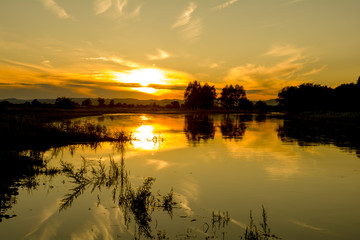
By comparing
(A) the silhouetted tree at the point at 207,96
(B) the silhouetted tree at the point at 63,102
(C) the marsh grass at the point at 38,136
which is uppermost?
(A) the silhouetted tree at the point at 207,96

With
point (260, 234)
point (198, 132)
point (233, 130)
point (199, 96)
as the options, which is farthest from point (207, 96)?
point (260, 234)

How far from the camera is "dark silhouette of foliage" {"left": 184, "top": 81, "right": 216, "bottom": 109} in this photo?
7151 inches

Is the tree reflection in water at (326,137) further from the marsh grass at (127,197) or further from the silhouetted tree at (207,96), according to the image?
the silhouetted tree at (207,96)

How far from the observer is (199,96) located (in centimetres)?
18112

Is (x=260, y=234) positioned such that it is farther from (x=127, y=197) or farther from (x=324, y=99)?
(x=324, y=99)

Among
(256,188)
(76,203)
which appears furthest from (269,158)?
(76,203)

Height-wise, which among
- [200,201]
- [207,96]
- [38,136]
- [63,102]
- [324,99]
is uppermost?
[207,96]

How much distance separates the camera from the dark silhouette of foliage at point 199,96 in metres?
182

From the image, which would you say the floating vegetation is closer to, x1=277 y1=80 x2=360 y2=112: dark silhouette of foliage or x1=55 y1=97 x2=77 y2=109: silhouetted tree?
x1=277 y1=80 x2=360 y2=112: dark silhouette of foliage

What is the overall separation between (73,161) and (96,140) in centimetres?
1157

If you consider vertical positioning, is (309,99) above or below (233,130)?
above

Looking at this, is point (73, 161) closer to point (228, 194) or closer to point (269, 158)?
point (228, 194)

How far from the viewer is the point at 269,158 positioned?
81.8 feet

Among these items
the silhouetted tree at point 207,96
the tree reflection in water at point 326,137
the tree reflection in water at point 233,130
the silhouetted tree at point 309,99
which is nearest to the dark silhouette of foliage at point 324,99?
the silhouetted tree at point 309,99
